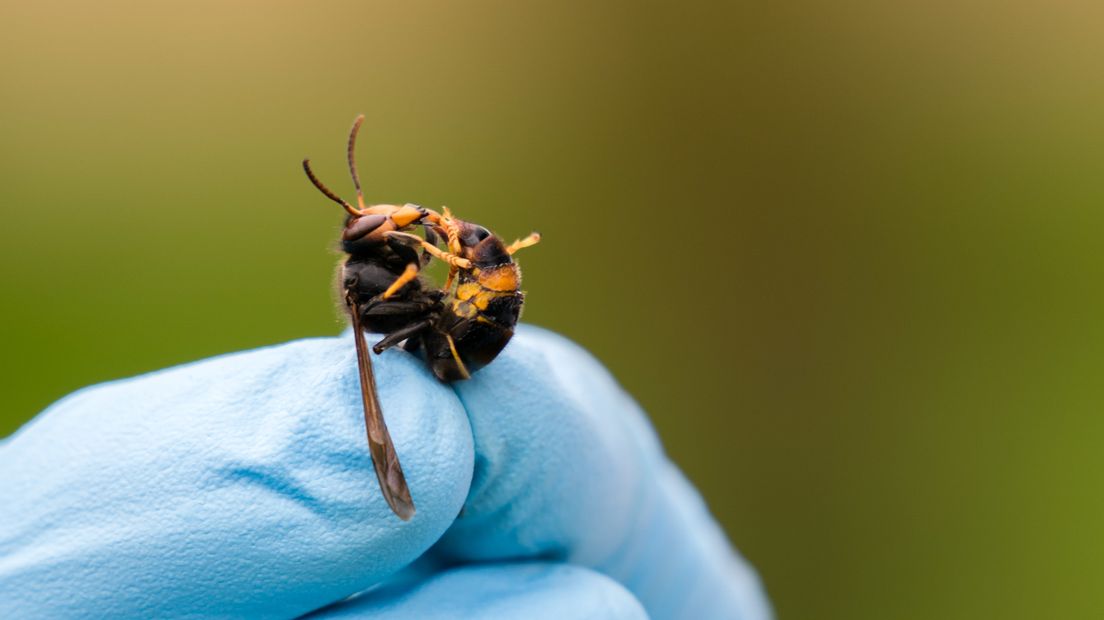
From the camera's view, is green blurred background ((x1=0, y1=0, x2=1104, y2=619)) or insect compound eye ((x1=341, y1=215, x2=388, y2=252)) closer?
insect compound eye ((x1=341, y1=215, x2=388, y2=252))

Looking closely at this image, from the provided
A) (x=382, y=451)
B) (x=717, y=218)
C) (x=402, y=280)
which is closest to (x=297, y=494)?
(x=382, y=451)

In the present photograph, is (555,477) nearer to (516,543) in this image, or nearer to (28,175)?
(516,543)

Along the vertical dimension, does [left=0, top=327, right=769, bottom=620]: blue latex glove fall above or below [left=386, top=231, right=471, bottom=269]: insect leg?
below

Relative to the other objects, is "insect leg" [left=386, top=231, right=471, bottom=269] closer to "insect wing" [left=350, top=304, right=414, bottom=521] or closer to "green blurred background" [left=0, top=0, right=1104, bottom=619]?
"insect wing" [left=350, top=304, right=414, bottom=521]

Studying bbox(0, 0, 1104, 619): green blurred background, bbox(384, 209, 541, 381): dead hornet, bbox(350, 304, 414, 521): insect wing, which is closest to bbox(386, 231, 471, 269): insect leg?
bbox(384, 209, 541, 381): dead hornet

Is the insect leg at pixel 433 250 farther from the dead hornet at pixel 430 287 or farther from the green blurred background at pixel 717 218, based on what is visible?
the green blurred background at pixel 717 218

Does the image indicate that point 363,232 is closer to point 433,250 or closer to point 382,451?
point 433,250
